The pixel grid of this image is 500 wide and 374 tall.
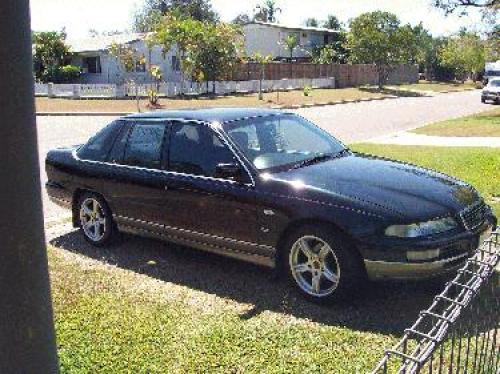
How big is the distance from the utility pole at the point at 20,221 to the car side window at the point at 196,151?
142 inches

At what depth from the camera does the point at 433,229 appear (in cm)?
449

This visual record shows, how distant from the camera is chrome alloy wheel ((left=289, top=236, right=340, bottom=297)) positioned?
4.66 metres

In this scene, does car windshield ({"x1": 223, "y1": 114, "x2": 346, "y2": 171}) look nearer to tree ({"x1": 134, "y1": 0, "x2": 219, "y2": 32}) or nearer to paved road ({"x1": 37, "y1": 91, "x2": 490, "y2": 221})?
paved road ({"x1": 37, "y1": 91, "x2": 490, "y2": 221})

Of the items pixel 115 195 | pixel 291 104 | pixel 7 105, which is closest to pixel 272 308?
pixel 115 195

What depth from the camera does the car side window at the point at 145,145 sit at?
232 inches

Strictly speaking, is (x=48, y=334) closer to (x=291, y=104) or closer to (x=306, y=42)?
(x=291, y=104)

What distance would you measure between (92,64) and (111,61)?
9.68 feet

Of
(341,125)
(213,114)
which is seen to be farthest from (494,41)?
(213,114)

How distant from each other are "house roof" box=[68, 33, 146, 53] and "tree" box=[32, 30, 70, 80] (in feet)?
9.45

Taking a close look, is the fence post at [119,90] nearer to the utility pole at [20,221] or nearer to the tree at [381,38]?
the tree at [381,38]

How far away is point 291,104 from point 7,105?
3404 centimetres

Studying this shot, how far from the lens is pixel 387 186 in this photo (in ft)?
15.9

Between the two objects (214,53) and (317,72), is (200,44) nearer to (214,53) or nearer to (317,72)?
(214,53)

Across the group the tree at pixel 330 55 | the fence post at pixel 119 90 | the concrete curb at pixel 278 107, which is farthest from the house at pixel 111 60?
the tree at pixel 330 55
